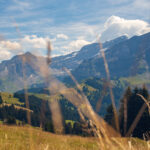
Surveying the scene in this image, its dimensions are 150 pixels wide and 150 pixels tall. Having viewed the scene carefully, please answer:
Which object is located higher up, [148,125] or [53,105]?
[53,105]

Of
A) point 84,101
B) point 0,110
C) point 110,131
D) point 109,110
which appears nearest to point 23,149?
point 110,131

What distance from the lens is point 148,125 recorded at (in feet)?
126

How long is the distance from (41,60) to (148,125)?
4028cm

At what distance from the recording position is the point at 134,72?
228 centimetres

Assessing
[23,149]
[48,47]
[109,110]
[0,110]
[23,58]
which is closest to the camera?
[48,47]

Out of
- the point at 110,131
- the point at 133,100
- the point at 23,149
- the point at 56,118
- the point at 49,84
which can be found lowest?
the point at 133,100

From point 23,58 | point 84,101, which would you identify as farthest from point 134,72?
point 23,58

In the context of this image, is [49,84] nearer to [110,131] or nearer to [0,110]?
[110,131]

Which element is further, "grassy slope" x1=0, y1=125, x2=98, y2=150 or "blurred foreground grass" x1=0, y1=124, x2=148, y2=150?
"grassy slope" x1=0, y1=125, x2=98, y2=150

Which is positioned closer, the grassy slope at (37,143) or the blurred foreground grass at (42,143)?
the blurred foreground grass at (42,143)

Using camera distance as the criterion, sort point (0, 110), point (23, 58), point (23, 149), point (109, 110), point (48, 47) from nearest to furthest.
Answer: point (48, 47) → point (23, 58) → point (23, 149) → point (109, 110) → point (0, 110)

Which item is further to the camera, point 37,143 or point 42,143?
point 42,143

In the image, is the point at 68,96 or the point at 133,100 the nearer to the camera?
the point at 68,96

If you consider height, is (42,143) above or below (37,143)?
below
